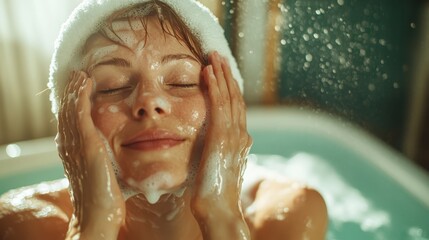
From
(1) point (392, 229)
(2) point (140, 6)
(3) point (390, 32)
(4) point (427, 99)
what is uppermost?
(2) point (140, 6)

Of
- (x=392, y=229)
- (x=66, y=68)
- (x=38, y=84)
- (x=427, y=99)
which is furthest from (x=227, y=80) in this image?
(x=427, y=99)

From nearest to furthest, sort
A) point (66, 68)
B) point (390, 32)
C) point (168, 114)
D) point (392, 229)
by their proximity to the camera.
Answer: point (168, 114) < point (66, 68) < point (392, 229) < point (390, 32)

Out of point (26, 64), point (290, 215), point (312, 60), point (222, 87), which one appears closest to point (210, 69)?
point (222, 87)

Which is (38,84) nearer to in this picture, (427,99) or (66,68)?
(66,68)

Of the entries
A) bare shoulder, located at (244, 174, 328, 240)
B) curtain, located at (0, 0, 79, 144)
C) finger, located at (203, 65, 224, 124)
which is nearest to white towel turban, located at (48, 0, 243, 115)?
finger, located at (203, 65, 224, 124)

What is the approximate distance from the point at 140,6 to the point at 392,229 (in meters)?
1.39

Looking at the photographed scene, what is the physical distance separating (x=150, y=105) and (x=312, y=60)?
3.17ft

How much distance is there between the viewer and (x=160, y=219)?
1.16 m

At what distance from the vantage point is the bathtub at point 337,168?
194cm

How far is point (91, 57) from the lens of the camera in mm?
1053

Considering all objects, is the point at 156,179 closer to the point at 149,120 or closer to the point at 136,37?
the point at 149,120

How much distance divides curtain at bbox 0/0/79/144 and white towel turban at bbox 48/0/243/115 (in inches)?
39.0

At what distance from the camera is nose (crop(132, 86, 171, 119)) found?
0.96 metres

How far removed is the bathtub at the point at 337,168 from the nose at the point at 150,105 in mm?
1155
